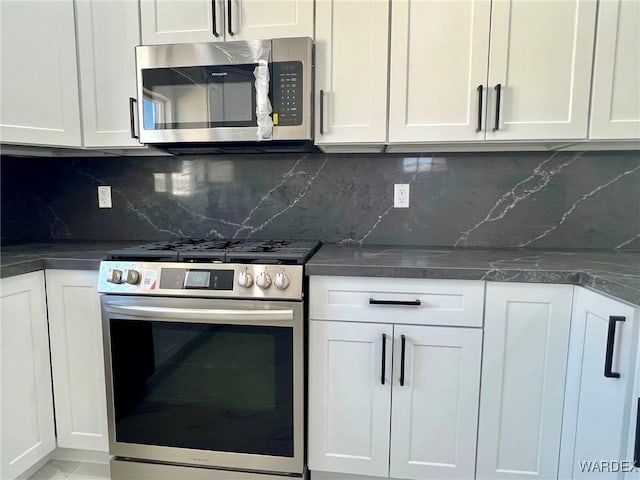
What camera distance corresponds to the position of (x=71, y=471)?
1.65m

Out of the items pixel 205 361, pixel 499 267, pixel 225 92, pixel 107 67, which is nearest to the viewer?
pixel 499 267

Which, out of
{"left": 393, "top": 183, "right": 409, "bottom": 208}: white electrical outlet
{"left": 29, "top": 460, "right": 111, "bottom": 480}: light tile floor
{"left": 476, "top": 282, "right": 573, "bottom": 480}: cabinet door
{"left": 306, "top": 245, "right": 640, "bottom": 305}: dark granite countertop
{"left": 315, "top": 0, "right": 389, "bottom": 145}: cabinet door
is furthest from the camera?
{"left": 393, "top": 183, "right": 409, "bottom": 208}: white electrical outlet

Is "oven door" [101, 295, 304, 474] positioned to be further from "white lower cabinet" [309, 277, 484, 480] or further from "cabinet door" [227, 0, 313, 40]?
"cabinet door" [227, 0, 313, 40]

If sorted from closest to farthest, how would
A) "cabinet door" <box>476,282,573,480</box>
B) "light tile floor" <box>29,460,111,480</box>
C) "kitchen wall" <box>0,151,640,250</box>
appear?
"cabinet door" <box>476,282,573,480</box> < "light tile floor" <box>29,460,111,480</box> < "kitchen wall" <box>0,151,640,250</box>

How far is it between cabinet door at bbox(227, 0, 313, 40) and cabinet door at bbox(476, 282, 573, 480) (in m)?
1.31

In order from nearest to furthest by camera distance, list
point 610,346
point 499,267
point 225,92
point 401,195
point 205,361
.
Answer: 1. point 610,346
2. point 499,267
3. point 205,361
4. point 225,92
5. point 401,195

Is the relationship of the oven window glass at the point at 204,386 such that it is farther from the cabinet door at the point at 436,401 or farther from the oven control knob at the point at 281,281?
the cabinet door at the point at 436,401

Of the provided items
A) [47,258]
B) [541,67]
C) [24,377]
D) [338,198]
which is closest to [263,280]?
[338,198]

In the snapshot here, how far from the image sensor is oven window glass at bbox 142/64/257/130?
1.54 metres

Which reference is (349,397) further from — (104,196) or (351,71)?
(104,196)

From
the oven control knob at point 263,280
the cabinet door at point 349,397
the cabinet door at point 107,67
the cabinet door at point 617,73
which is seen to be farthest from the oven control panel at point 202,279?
the cabinet door at point 617,73

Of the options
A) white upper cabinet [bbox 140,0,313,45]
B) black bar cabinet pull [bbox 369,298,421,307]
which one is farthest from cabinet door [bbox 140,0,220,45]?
black bar cabinet pull [bbox 369,298,421,307]

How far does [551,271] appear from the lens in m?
1.28

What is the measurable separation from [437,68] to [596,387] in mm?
1305
